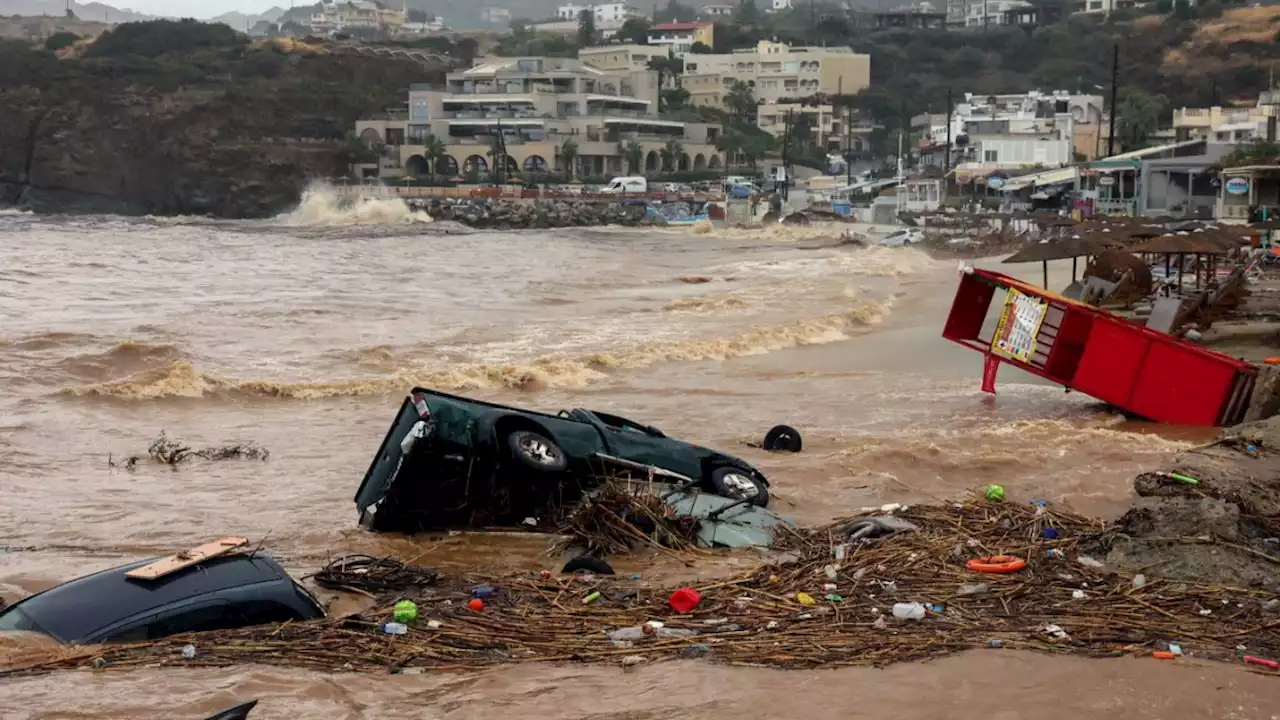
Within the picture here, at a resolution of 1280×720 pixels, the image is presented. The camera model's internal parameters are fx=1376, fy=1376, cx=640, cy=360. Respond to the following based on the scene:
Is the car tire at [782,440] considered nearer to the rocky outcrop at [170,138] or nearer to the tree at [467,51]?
the rocky outcrop at [170,138]

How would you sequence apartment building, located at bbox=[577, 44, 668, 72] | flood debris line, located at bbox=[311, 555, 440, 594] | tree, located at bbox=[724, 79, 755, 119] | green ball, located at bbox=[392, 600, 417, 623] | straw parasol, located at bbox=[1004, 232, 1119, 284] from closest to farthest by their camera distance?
green ball, located at bbox=[392, 600, 417, 623], flood debris line, located at bbox=[311, 555, 440, 594], straw parasol, located at bbox=[1004, 232, 1119, 284], tree, located at bbox=[724, 79, 755, 119], apartment building, located at bbox=[577, 44, 668, 72]

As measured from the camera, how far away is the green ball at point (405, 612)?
22.2 ft

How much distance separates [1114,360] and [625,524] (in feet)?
27.0

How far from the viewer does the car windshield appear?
21.7 feet

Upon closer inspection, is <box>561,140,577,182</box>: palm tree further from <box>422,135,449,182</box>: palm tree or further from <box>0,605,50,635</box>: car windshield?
<box>0,605,50,635</box>: car windshield

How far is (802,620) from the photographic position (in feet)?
21.9

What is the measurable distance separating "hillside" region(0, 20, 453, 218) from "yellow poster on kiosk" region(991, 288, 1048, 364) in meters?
102

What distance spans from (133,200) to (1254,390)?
115 m

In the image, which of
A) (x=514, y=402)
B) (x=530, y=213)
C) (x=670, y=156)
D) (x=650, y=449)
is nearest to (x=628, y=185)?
(x=530, y=213)

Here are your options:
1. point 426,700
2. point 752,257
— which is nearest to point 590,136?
point 752,257

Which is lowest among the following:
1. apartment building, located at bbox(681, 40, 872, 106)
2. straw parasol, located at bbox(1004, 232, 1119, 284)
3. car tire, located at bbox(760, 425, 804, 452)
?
car tire, located at bbox(760, 425, 804, 452)

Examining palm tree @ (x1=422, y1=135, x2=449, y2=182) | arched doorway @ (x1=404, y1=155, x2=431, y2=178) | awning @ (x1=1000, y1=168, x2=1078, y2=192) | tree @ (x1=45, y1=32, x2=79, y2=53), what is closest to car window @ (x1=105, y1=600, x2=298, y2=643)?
awning @ (x1=1000, y1=168, x2=1078, y2=192)

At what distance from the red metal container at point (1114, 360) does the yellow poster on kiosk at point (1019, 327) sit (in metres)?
0.01

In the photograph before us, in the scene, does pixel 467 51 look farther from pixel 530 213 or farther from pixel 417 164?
pixel 530 213
